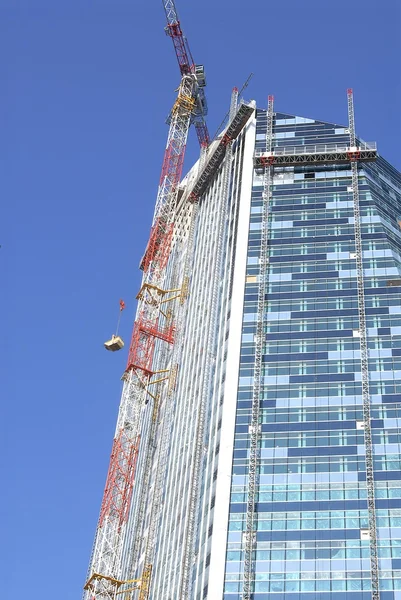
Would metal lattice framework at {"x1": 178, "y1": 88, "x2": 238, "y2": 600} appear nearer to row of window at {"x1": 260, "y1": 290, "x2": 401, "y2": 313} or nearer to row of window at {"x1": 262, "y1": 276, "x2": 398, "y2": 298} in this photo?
row of window at {"x1": 262, "y1": 276, "x2": 398, "y2": 298}

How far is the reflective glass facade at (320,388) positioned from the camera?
12288 centimetres

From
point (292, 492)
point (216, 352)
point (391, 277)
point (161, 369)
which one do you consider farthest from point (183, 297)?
point (292, 492)

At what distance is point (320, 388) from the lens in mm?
139125

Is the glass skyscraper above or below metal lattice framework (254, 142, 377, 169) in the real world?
below

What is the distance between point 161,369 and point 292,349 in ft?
126

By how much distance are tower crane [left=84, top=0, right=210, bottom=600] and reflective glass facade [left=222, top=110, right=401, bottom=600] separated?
2339cm

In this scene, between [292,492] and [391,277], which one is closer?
[292,492]

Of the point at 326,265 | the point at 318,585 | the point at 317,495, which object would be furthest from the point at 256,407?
the point at 326,265

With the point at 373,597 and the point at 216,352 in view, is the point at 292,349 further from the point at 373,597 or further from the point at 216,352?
the point at 373,597

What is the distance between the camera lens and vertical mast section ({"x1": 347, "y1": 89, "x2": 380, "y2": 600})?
12119 cm

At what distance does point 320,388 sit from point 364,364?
6.77 metres

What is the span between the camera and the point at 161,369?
581ft

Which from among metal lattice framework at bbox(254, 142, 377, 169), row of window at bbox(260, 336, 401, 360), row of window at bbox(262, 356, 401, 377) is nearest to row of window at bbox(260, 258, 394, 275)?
row of window at bbox(260, 336, 401, 360)

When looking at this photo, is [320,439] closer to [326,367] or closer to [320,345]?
[326,367]
